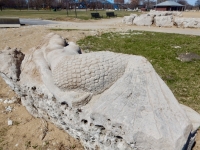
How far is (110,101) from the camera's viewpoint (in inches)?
101

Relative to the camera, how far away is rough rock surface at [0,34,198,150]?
2.28 metres

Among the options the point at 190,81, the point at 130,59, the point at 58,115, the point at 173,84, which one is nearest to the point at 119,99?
the point at 130,59

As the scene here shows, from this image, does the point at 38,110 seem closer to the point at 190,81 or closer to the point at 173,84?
the point at 173,84

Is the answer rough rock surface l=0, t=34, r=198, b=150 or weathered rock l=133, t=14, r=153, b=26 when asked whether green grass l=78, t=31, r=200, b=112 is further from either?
weathered rock l=133, t=14, r=153, b=26

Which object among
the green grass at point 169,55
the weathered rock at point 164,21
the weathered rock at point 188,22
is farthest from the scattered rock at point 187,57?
the weathered rock at point 164,21

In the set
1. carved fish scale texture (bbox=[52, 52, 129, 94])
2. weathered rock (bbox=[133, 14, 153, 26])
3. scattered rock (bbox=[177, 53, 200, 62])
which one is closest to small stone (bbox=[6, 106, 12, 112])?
carved fish scale texture (bbox=[52, 52, 129, 94])

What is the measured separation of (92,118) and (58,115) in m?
0.82

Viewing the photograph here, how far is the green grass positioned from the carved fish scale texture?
8.35 feet

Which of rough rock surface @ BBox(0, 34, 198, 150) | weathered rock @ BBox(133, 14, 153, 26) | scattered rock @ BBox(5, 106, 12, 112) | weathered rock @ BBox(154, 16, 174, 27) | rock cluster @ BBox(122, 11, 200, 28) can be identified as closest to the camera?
rough rock surface @ BBox(0, 34, 198, 150)

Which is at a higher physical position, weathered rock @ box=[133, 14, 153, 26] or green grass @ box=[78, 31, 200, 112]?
weathered rock @ box=[133, 14, 153, 26]

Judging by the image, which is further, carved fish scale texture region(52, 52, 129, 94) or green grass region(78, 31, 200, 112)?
green grass region(78, 31, 200, 112)

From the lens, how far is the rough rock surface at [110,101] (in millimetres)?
2281

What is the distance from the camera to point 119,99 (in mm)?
2541

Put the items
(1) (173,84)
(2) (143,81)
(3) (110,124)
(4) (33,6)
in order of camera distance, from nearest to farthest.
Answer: (3) (110,124) < (2) (143,81) < (1) (173,84) < (4) (33,6)
